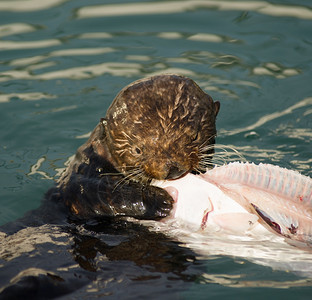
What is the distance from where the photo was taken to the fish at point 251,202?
390 centimetres

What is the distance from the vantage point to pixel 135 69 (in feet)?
27.0

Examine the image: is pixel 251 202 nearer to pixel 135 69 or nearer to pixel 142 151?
pixel 142 151

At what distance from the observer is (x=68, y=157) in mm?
6590

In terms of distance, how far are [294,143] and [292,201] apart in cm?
279

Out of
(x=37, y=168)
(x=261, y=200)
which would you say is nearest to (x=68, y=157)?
(x=37, y=168)

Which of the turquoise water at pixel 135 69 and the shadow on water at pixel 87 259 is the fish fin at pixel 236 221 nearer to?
the shadow on water at pixel 87 259

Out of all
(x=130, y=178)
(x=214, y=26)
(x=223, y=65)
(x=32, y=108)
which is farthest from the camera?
(x=214, y=26)

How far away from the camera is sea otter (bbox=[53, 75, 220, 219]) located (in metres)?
4.39

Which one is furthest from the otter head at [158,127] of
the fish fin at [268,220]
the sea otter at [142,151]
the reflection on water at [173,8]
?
the reflection on water at [173,8]

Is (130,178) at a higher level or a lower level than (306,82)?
lower

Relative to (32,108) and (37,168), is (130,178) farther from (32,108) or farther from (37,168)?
(32,108)

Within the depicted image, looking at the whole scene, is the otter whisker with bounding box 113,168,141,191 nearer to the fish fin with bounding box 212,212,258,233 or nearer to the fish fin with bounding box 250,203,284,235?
the fish fin with bounding box 212,212,258,233

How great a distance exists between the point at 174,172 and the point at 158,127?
1.56 feet

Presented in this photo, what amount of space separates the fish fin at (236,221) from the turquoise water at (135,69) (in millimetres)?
2211
